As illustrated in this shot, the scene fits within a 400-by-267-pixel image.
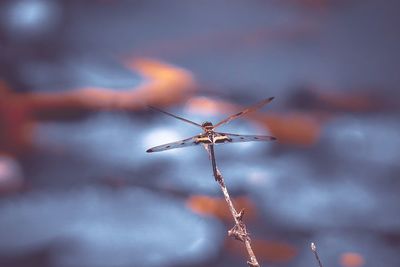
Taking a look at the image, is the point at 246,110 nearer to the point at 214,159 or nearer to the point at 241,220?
the point at 214,159

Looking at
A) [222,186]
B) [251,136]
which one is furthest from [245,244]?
[251,136]

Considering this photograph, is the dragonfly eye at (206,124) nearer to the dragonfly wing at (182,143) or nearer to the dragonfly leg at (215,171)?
the dragonfly wing at (182,143)

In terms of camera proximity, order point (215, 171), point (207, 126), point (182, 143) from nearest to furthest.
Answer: point (215, 171)
point (182, 143)
point (207, 126)

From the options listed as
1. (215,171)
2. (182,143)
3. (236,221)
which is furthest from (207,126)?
(236,221)

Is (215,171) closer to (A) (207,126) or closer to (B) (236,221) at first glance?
(A) (207,126)

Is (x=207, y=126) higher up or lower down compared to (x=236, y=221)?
higher up

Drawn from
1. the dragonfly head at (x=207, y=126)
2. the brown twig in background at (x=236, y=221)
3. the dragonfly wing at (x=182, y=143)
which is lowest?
the brown twig in background at (x=236, y=221)

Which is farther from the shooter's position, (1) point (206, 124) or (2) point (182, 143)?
(1) point (206, 124)

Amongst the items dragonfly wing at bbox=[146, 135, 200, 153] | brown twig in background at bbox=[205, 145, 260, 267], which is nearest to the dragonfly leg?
brown twig in background at bbox=[205, 145, 260, 267]

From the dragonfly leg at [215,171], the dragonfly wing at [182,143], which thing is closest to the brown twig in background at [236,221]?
the dragonfly leg at [215,171]
